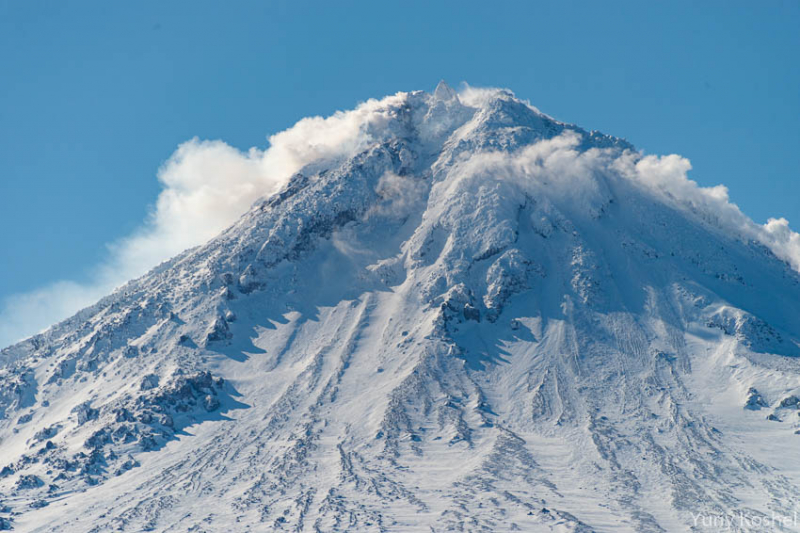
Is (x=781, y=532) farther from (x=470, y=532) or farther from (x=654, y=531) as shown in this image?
(x=470, y=532)

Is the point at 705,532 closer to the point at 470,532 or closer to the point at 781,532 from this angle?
the point at 781,532

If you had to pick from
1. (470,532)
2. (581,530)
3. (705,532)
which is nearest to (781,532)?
(705,532)

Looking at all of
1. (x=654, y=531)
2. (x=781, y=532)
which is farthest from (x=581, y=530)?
(x=781, y=532)

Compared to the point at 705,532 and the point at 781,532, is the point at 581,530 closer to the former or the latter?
the point at 705,532

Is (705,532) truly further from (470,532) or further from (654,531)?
(470,532)

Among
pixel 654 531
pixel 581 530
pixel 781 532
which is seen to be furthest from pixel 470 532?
pixel 781 532
